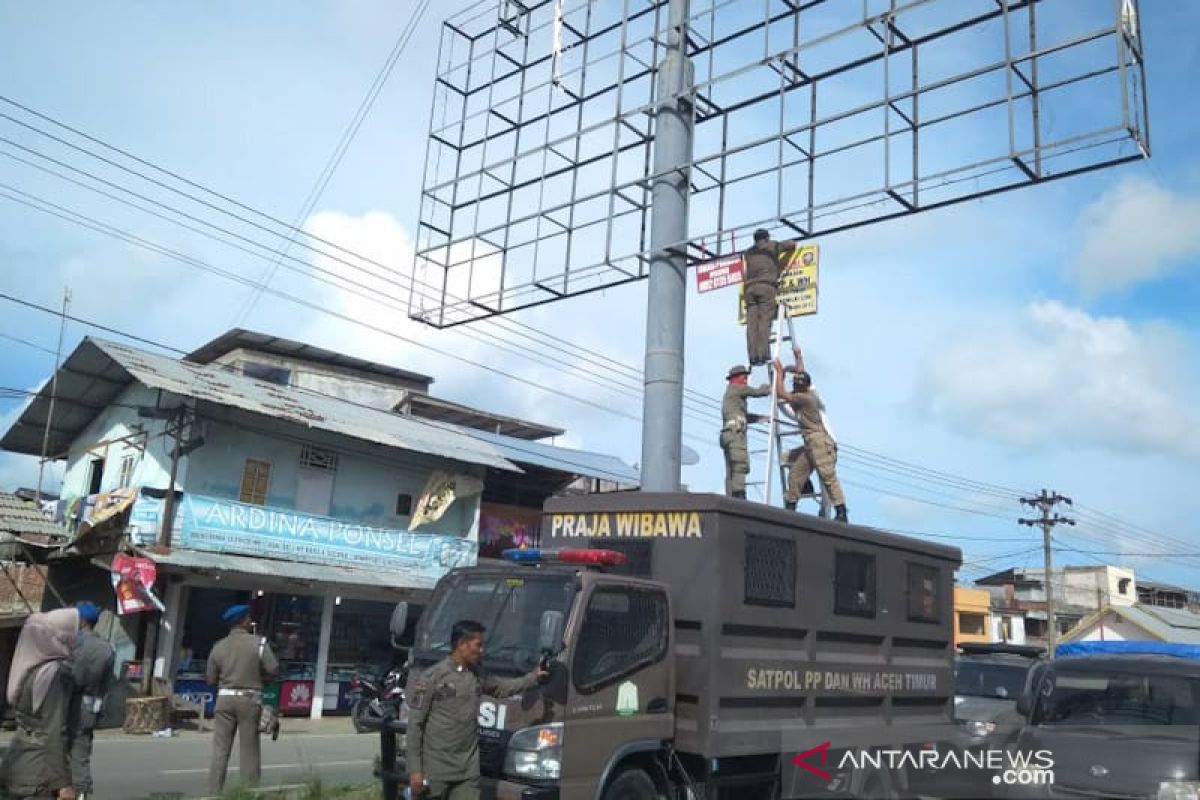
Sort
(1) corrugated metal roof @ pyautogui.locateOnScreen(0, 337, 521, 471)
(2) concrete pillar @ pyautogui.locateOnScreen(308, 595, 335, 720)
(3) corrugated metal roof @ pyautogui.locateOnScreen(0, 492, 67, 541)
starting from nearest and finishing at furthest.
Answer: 1. (3) corrugated metal roof @ pyautogui.locateOnScreen(0, 492, 67, 541)
2. (1) corrugated metal roof @ pyautogui.locateOnScreen(0, 337, 521, 471)
3. (2) concrete pillar @ pyautogui.locateOnScreen(308, 595, 335, 720)

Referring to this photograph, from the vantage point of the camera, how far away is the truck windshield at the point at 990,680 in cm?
1342

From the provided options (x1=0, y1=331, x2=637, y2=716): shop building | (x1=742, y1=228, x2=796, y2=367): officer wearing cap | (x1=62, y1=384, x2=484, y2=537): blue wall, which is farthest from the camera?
(x1=62, y1=384, x2=484, y2=537): blue wall

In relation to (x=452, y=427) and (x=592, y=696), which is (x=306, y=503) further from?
(x=592, y=696)

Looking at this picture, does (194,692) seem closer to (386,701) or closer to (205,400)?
(205,400)

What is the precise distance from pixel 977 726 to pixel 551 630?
6959mm

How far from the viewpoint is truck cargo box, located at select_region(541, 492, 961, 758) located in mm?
7121

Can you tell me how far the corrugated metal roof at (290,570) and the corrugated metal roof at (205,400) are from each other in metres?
2.84

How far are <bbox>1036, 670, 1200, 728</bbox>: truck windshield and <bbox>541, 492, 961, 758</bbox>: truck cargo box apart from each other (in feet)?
4.35

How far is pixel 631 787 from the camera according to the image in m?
6.69

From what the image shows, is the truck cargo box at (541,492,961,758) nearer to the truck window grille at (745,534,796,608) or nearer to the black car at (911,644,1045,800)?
the truck window grille at (745,534,796,608)

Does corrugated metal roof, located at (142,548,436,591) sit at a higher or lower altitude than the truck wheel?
higher

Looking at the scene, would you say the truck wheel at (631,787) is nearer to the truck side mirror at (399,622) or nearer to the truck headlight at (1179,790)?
the truck side mirror at (399,622)

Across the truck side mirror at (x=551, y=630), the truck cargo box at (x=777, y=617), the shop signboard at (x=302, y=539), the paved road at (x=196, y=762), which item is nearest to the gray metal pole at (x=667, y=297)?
the truck cargo box at (x=777, y=617)

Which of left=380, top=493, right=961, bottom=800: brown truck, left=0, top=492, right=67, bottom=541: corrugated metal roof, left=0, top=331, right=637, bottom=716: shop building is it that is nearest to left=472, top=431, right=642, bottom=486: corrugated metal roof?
left=0, top=331, right=637, bottom=716: shop building
